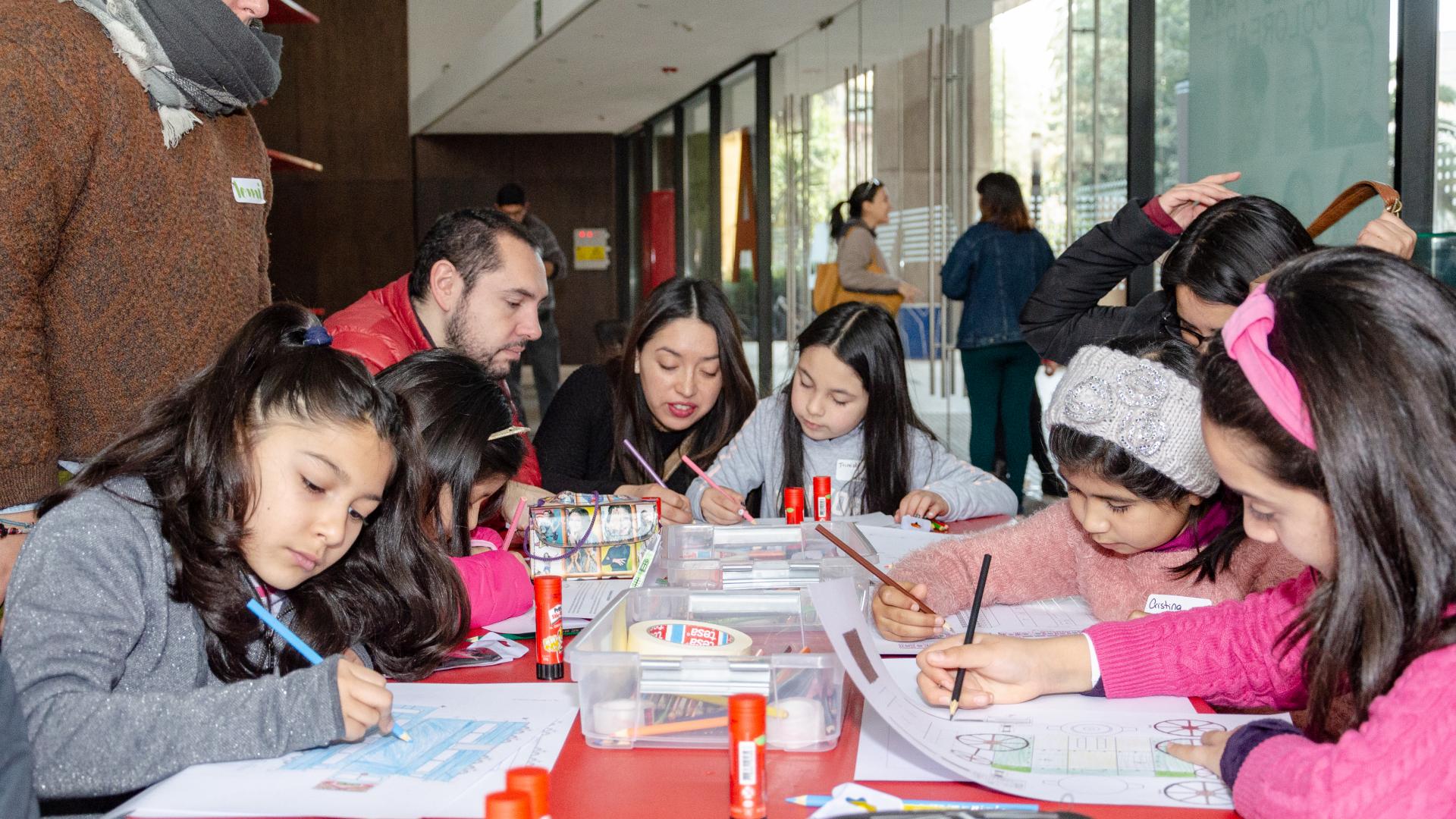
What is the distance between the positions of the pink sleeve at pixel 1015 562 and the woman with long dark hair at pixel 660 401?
1.24 m

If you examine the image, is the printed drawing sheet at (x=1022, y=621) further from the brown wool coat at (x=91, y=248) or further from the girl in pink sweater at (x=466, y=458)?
the brown wool coat at (x=91, y=248)

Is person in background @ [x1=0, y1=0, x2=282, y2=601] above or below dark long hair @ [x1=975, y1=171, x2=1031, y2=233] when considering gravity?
below

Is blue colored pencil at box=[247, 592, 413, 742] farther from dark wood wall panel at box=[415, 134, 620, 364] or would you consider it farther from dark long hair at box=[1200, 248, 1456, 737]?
dark wood wall panel at box=[415, 134, 620, 364]

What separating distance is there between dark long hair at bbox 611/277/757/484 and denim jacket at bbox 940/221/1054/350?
2278mm

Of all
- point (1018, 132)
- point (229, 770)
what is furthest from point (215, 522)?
point (1018, 132)

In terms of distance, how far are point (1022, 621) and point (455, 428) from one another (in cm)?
98

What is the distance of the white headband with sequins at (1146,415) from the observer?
1.63 meters

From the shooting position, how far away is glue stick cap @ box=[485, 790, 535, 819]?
0.90 meters

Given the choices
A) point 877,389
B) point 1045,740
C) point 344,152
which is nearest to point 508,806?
point 1045,740

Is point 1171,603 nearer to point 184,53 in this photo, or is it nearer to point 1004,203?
point 184,53

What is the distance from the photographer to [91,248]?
198 centimetres

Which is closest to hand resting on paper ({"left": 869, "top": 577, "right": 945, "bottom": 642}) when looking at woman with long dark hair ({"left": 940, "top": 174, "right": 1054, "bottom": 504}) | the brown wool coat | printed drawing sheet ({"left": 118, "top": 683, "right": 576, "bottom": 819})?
printed drawing sheet ({"left": 118, "top": 683, "right": 576, "bottom": 819})

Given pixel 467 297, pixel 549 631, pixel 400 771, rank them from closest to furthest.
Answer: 1. pixel 400 771
2. pixel 549 631
3. pixel 467 297

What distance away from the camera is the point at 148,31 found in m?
2.02
